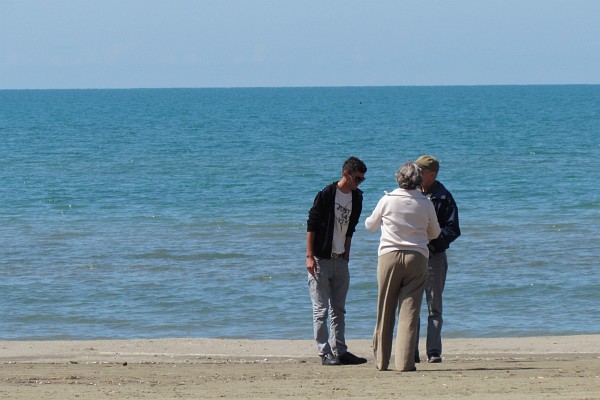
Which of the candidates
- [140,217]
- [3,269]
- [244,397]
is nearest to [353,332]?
[244,397]

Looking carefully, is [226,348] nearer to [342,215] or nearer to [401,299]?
[342,215]

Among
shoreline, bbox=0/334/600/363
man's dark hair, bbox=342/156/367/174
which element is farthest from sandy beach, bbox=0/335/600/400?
man's dark hair, bbox=342/156/367/174

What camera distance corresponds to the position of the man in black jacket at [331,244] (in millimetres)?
7973

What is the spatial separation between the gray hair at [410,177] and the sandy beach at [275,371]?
126cm

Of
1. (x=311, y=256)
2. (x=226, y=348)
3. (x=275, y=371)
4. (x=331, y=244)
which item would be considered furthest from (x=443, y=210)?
(x=226, y=348)

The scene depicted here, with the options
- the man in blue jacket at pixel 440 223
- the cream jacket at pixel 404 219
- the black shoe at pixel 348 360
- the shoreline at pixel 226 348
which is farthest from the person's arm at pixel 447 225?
the shoreline at pixel 226 348

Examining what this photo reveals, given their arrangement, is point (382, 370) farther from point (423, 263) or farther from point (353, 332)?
point (353, 332)

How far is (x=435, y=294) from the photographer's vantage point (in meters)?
8.00

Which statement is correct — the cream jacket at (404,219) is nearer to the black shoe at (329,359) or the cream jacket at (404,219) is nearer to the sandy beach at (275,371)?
the sandy beach at (275,371)

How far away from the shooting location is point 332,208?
7.99m

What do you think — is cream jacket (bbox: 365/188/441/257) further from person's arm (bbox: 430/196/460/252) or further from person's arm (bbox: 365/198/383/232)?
person's arm (bbox: 430/196/460/252)

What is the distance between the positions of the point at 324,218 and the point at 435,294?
97cm

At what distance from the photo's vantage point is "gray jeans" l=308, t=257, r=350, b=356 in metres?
8.07

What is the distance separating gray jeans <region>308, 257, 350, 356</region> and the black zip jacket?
96 mm
